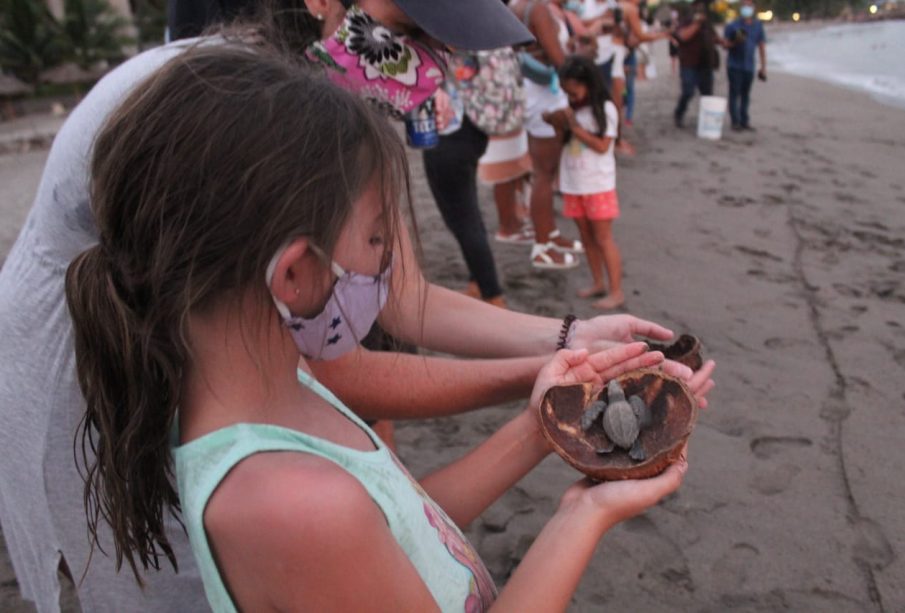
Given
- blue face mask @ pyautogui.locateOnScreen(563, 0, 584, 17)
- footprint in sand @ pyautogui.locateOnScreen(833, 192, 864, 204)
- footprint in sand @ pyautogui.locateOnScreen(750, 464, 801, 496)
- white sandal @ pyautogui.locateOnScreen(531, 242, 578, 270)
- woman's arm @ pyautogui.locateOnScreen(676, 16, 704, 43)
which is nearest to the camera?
footprint in sand @ pyautogui.locateOnScreen(750, 464, 801, 496)

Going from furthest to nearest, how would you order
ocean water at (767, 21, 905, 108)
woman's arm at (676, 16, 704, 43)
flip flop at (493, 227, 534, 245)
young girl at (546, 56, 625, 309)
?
ocean water at (767, 21, 905, 108), woman's arm at (676, 16, 704, 43), flip flop at (493, 227, 534, 245), young girl at (546, 56, 625, 309)

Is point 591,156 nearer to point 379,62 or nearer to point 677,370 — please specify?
point 379,62

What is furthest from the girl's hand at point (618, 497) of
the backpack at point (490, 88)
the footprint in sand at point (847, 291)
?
the footprint in sand at point (847, 291)

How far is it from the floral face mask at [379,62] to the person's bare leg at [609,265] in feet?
8.22

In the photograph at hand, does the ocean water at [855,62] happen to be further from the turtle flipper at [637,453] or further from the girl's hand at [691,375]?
the turtle flipper at [637,453]

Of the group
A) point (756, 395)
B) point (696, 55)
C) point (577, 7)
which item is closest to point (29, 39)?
point (696, 55)

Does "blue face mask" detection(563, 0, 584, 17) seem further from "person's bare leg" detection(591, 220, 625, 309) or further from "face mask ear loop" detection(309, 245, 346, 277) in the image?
"face mask ear loop" detection(309, 245, 346, 277)

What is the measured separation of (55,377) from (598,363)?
0.93m

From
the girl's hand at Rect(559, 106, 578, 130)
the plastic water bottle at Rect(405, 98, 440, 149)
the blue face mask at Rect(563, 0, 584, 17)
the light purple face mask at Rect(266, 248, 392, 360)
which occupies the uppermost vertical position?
the blue face mask at Rect(563, 0, 584, 17)

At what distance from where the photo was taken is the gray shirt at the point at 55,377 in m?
1.16

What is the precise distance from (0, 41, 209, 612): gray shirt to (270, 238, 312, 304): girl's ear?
1.43 ft

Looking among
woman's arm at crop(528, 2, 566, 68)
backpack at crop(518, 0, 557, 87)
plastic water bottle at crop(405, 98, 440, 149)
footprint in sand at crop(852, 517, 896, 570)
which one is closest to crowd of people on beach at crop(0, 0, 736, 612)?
plastic water bottle at crop(405, 98, 440, 149)

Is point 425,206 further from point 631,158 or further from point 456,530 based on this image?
point 456,530

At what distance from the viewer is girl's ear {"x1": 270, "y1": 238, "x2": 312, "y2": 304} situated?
87 cm
